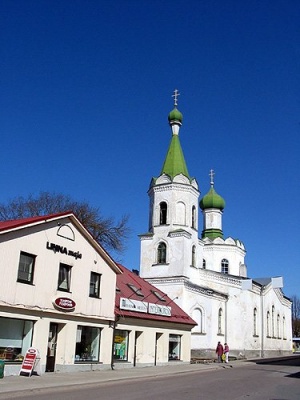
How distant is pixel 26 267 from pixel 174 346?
46.5ft

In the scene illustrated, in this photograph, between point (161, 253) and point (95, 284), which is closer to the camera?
point (95, 284)

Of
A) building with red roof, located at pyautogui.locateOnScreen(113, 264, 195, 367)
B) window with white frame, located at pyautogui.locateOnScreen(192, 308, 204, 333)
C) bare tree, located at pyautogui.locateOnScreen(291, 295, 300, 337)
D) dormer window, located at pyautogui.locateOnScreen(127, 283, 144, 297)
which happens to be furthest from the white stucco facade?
bare tree, located at pyautogui.locateOnScreen(291, 295, 300, 337)

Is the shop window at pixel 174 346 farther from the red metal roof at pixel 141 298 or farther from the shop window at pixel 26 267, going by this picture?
the shop window at pixel 26 267

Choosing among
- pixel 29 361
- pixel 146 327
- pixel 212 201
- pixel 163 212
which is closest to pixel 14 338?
pixel 29 361

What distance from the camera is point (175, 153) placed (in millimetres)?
44156

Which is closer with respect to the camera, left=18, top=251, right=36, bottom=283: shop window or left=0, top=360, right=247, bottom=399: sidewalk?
left=0, top=360, right=247, bottom=399: sidewalk

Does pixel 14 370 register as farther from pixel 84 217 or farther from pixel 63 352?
pixel 84 217

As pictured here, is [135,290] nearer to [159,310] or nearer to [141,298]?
[141,298]

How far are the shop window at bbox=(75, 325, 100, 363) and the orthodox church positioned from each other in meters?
15.6

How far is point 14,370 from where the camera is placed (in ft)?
60.1

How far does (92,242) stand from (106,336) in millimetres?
4724

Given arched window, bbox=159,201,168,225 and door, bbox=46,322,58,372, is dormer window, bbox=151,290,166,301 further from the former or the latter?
door, bbox=46,322,58,372

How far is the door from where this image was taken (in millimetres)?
20089

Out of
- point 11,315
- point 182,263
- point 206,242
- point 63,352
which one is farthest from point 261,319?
point 11,315
